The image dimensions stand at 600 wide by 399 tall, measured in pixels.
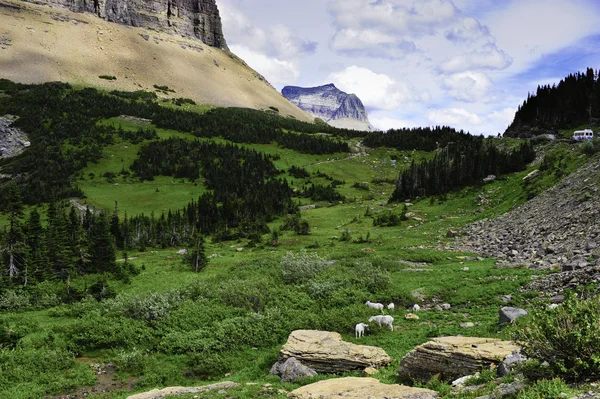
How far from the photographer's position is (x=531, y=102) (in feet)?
460

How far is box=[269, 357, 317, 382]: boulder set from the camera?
17188mm

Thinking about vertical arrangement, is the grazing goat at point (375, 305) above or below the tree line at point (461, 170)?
below

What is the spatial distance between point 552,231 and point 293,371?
32860 mm

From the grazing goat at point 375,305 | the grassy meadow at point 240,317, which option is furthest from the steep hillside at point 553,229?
the grazing goat at point 375,305

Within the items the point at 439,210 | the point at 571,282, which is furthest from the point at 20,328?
the point at 439,210

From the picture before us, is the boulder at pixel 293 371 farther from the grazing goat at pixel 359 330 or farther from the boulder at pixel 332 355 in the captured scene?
the grazing goat at pixel 359 330

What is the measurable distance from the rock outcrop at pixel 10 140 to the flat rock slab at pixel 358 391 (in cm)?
19636

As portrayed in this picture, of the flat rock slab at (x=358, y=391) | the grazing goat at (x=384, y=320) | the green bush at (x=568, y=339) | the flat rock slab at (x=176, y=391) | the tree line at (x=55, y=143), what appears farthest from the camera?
the tree line at (x=55, y=143)

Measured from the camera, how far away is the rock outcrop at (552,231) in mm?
29891

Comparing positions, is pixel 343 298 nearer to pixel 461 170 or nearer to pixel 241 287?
pixel 241 287

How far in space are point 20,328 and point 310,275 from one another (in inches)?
897

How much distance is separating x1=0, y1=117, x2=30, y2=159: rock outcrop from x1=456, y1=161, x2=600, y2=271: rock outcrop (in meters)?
190

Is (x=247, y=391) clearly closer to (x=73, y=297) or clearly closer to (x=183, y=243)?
(x=73, y=297)

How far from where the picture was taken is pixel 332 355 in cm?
1780
